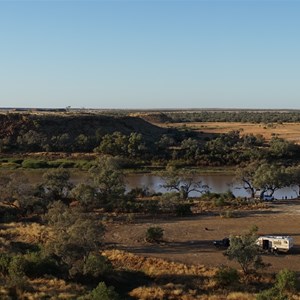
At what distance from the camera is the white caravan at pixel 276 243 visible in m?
27.8

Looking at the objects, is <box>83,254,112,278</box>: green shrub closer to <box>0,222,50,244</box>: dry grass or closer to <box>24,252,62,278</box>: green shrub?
<box>24,252,62,278</box>: green shrub

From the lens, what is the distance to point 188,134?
98375 mm

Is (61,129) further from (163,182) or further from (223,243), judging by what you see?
(223,243)

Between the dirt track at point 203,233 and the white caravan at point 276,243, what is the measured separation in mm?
470

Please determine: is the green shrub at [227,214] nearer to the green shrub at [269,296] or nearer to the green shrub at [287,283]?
the green shrub at [287,283]

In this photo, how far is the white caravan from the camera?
91.1ft

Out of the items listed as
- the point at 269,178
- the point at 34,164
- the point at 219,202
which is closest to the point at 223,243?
the point at 219,202

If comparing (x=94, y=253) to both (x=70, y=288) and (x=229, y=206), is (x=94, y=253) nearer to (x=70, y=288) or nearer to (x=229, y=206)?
(x=70, y=288)

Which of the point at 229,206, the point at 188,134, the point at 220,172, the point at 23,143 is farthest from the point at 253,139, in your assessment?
the point at 229,206

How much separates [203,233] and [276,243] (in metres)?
5.89

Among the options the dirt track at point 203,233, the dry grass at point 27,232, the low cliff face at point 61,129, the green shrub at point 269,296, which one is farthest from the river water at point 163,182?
the green shrub at point 269,296

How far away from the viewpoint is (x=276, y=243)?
91.9ft

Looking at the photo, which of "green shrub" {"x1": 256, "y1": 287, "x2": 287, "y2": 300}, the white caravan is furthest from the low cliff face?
"green shrub" {"x1": 256, "y1": 287, "x2": 287, "y2": 300}

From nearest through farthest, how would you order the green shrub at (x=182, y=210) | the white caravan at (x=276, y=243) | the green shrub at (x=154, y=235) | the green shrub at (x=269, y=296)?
the green shrub at (x=269, y=296) < the white caravan at (x=276, y=243) < the green shrub at (x=154, y=235) < the green shrub at (x=182, y=210)
